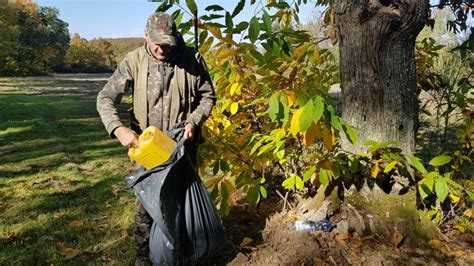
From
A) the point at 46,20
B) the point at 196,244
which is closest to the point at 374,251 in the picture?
the point at 196,244

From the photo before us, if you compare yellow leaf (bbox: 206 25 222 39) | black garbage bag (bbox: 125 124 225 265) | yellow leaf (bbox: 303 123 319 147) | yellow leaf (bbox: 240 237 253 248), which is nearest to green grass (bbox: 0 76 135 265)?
black garbage bag (bbox: 125 124 225 265)

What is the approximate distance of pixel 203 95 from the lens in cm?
273

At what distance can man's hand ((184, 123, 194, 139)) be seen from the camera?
2.49 meters

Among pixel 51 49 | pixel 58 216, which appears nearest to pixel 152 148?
pixel 58 216

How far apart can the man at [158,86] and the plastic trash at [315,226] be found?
106cm

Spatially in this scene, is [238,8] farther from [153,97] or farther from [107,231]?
[107,231]

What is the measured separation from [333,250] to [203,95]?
1399 mm

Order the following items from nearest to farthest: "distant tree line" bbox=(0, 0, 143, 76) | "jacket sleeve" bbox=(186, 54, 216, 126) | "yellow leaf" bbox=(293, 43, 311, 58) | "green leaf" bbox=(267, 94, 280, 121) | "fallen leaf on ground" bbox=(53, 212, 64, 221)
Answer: "green leaf" bbox=(267, 94, 280, 121), "jacket sleeve" bbox=(186, 54, 216, 126), "yellow leaf" bbox=(293, 43, 311, 58), "fallen leaf on ground" bbox=(53, 212, 64, 221), "distant tree line" bbox=(0, 0, 143, 76)

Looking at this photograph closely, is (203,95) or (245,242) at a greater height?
(203,95)

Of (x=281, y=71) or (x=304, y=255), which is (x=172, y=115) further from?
(x=304, y=255)

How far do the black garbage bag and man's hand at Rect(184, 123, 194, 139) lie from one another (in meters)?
0.03

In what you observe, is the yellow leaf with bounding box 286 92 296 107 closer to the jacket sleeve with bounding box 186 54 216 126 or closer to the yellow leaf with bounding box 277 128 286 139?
the yellow leaf with bounding box 277 128 286 139

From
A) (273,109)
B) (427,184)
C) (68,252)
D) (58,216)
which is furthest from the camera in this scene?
(58,216)

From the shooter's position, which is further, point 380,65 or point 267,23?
point 380,65
